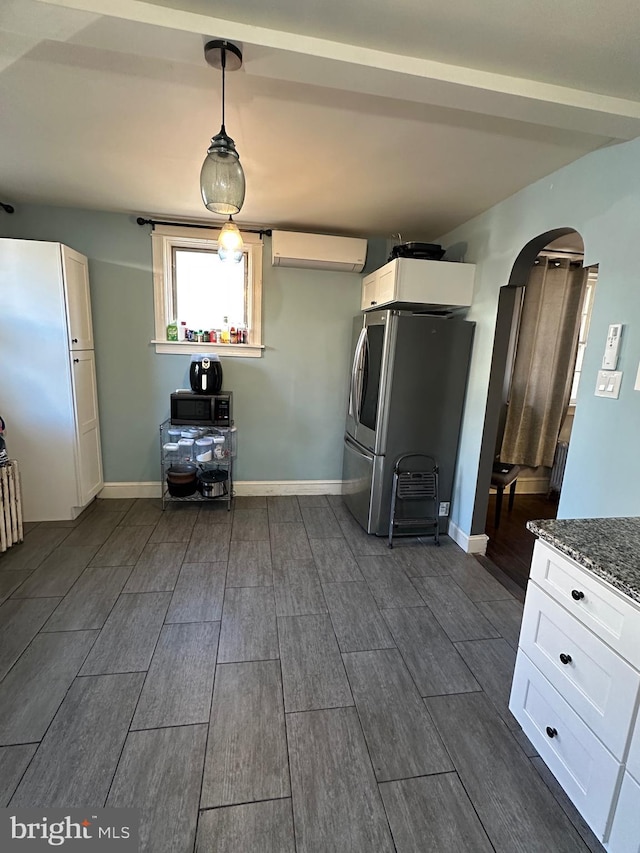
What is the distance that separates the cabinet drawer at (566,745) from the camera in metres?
1.15

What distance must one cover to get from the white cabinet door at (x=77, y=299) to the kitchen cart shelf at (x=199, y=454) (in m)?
0.91

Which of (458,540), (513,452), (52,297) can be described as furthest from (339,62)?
(513,452)

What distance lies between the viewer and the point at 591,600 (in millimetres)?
1212

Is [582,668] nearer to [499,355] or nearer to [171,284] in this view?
[499,355]

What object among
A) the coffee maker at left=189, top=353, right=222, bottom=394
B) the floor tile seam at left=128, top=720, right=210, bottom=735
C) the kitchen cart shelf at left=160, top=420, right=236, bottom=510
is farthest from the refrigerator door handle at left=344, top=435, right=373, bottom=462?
the floor tile seam at left=128, top=720, right=210, bottom=735

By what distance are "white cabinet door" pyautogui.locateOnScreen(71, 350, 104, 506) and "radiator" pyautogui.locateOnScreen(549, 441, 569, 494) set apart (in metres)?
4.34

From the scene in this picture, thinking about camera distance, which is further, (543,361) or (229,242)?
(543,361)

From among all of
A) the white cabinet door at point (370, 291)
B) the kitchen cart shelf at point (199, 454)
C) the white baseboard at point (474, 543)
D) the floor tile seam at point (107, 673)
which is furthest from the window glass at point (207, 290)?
the floor tile seam at point (107, 673)

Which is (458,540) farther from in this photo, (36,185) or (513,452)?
(36,185)

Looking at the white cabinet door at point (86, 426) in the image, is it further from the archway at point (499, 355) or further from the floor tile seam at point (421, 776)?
the archway at point (499, 355)

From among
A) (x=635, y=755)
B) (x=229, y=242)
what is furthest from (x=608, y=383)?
(x=229, y=242)

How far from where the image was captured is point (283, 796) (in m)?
1.27

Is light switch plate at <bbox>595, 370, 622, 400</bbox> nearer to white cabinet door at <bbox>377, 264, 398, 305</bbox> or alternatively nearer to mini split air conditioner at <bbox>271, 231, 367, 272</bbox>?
white cabinet door at <bbox>377, 264, 398, 305</bbox>

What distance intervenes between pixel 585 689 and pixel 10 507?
3281 mm
